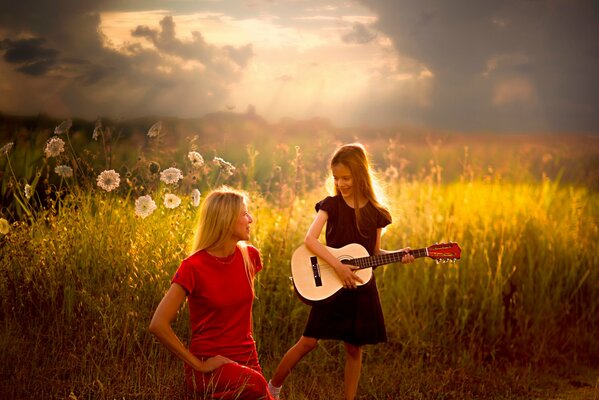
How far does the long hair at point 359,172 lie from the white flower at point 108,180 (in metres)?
1.62

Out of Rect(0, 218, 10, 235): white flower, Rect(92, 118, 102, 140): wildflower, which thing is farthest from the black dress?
Rect(0, 218, 10, 235): white flower

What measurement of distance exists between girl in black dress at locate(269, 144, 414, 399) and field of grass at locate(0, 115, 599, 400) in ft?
1.48

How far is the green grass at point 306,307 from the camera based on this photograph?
16.1 ft

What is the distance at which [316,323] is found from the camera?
4.61 meters

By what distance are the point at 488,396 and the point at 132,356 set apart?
2.65 meters

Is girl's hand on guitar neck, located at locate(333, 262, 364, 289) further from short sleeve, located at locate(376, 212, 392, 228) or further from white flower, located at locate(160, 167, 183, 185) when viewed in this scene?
white flower, located at locate(160, 167, 183, 185)

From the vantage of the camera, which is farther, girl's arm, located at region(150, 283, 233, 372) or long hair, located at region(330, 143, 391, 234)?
long hair, located at region(330, 143, 391, 234)

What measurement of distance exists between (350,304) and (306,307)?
1.33 metres

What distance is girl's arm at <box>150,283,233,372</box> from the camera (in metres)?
3.57

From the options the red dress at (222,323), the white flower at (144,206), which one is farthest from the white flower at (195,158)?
the red dress at (222,323)

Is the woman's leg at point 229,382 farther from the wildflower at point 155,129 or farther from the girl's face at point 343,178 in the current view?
the wildflower at point 155,129

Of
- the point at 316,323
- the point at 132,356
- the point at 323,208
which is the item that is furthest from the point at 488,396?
the point at 132,356

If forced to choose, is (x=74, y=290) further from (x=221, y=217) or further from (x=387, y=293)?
(x=387, y=293)

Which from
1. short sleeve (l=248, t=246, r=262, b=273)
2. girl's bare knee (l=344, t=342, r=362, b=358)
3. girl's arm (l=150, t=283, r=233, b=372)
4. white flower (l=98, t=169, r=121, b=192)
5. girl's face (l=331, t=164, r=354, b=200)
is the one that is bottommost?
girl's bare knee (l=344, t=342, r=362, b=358)
